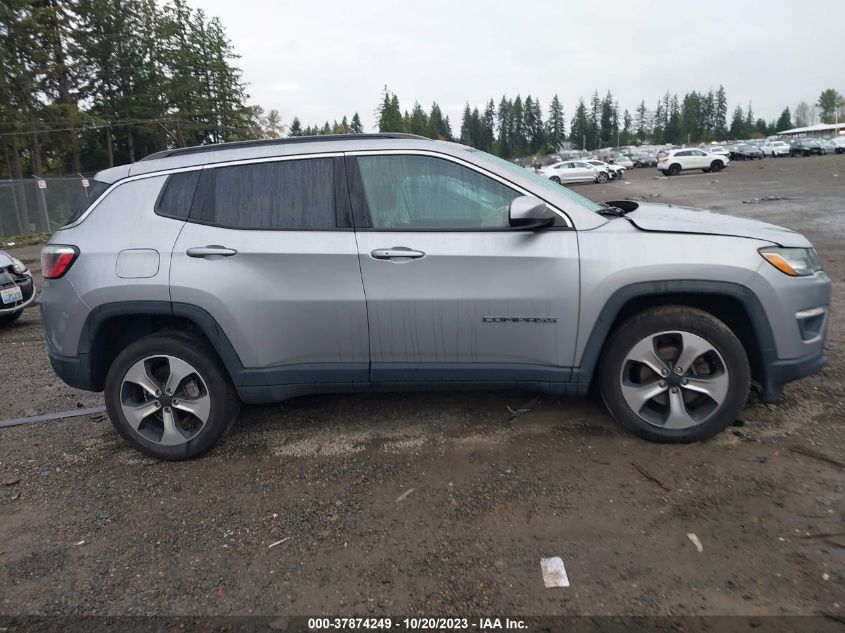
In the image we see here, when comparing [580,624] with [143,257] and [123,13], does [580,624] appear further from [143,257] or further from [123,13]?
[123,13]

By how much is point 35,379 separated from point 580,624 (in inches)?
211

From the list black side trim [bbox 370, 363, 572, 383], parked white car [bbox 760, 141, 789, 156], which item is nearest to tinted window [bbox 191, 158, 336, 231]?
black side trim [bbox 370, 363, 572, 383]

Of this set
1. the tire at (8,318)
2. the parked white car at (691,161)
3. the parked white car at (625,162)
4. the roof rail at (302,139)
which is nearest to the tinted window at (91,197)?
the roof rail at (302,139)

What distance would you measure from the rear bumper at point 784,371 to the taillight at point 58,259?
4.04 m

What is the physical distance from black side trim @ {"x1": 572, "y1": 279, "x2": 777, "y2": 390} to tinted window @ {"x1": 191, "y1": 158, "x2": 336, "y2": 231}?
1636 millimetres

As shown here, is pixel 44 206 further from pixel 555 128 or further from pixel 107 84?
pixel 555 128

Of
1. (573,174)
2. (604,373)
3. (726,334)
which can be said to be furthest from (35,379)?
(573,174)

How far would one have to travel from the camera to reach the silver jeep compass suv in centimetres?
354

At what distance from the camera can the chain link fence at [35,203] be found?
80.4 feet

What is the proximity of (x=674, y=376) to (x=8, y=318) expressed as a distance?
8.10 m

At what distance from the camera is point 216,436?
12.8 ft

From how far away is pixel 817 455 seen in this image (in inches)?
138

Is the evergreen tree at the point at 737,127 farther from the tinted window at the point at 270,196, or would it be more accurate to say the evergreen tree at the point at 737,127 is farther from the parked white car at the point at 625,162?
the tinted window at the point at 270,196

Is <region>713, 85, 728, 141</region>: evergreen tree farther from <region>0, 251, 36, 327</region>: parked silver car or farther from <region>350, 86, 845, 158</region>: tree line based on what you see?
<region>0, 251, 36, 327</region>: parked silver car
